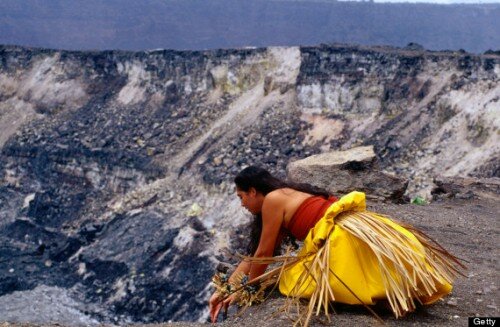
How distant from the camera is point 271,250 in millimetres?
5410

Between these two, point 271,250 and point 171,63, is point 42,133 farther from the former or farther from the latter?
point 271,250

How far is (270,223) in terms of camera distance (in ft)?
17.7

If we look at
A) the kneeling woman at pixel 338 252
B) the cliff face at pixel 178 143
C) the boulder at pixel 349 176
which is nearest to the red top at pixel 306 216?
the kneeling woman at pixel 338 252

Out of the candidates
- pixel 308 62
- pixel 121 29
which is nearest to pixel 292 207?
pixel 308 62

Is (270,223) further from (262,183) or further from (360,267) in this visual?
(360,267)

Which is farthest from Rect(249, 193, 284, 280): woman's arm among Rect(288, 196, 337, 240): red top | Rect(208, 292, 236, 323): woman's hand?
Rect(208, 292, 236, 323): woman's hand

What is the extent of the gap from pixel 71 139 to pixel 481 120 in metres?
18.4

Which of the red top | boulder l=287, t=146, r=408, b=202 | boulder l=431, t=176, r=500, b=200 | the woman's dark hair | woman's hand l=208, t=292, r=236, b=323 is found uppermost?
the woman's dark hair

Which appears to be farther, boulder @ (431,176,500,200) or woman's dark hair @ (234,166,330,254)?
boulder @ (431,176,500,200)

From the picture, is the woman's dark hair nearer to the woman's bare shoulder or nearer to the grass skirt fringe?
the woman's bare shoulder

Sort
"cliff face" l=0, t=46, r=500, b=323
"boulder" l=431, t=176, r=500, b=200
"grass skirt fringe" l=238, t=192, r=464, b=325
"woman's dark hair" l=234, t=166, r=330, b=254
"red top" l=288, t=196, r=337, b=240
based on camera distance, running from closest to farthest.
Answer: "grass skirt fringe" l=238, t=192, r=464, b=325 < "red top" l=288, t=196, r=337, b=240 < "woman's dark hair" l=234, t=166, r=330, b=254 < "boulder" l=431, t=176, r=500, b=200 < "cliff face" l=0, t=46, r=500, b=323

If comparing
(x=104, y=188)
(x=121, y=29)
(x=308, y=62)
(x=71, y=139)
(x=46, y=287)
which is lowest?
(x=46, y=287)

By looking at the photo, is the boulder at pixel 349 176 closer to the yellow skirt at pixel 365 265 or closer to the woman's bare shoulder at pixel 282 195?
the woman's bare shoulder at pixel 282 195

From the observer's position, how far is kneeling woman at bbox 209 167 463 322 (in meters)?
5.01
